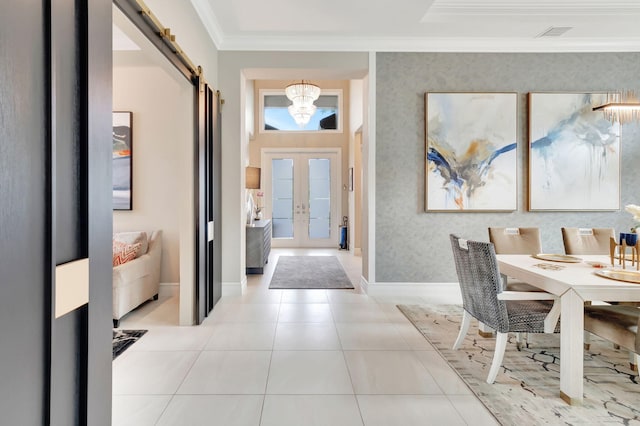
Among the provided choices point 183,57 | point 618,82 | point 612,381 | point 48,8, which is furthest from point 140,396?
point 618,82

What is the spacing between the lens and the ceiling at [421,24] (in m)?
3.69

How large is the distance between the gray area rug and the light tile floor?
113 centimetres

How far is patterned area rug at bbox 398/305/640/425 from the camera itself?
1995 mm

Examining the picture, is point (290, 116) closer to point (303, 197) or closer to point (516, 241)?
point (303, 197)

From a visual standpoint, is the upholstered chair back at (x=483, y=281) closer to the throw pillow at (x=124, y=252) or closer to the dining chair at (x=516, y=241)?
the dining chair at (x=516, y=241)

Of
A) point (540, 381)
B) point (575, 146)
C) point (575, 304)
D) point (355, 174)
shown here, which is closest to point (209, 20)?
point (575, 304)

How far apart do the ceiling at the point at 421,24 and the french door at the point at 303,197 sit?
4.48 m

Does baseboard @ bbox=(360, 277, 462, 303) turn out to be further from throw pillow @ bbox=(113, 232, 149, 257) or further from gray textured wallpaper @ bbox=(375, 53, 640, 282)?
throw pillow @ bbox=(113, 232, 149, 257)

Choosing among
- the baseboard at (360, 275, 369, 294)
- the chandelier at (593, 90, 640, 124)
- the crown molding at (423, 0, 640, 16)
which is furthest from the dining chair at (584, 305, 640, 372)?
the crown molding at (423, 0, 640, 16)

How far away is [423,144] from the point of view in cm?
452

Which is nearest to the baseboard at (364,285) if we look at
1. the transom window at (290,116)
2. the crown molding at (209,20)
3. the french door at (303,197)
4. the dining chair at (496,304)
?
the dining chair at (496,304)

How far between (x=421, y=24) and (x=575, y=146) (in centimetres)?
245

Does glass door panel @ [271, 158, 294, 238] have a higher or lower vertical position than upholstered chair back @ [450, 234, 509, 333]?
higher

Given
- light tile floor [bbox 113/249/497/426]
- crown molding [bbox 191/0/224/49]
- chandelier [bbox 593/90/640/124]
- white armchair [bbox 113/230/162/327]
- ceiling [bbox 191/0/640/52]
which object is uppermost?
ceiling [bbox 191/0/640/52]
